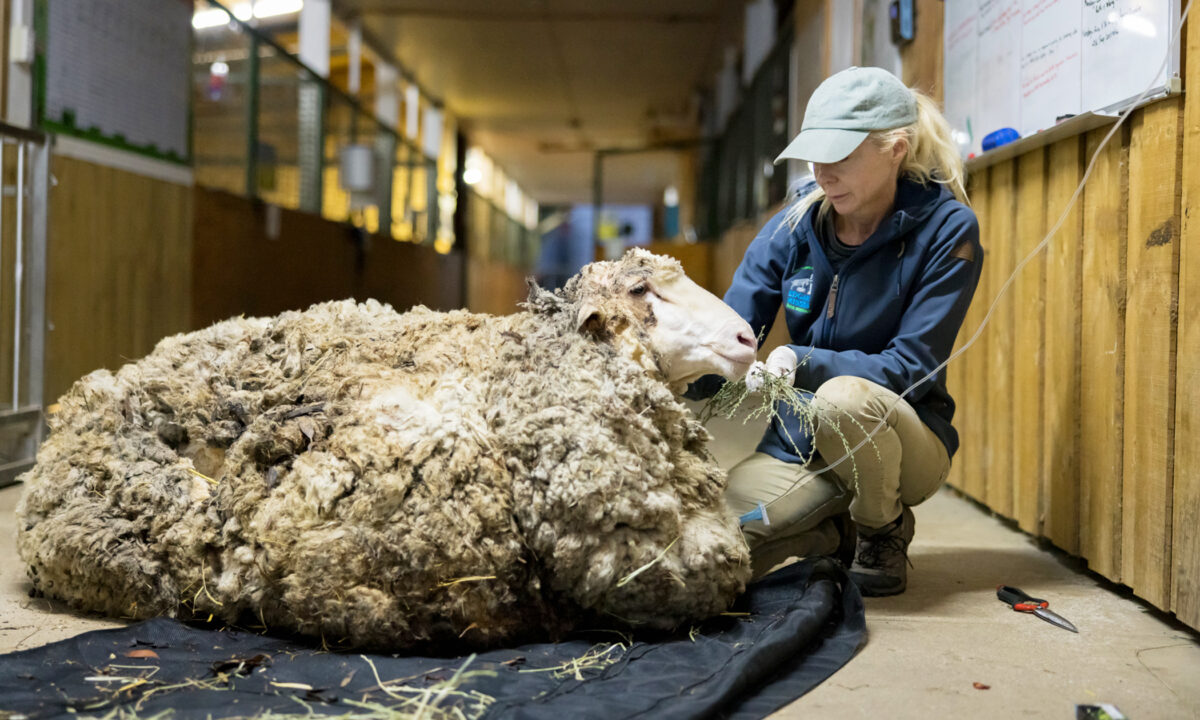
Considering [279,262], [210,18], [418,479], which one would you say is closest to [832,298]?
[418,479]

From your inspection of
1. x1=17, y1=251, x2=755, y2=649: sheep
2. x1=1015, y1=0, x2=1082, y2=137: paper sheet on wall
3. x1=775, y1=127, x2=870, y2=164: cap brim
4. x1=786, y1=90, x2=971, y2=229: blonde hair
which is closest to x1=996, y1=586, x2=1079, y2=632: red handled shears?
x1=17, y1=251, x2=755, y2=649: sheep

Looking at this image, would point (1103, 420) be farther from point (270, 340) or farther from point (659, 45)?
point (659, 45)

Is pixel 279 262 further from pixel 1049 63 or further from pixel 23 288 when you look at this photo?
pixel 1049 63

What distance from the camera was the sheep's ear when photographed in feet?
7.45

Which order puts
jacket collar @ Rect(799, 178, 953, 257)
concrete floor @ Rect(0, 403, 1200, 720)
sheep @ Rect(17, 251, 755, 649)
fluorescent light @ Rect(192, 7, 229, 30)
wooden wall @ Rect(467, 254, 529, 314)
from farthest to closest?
wooden wall @ Rect(467, 254, 529, 314), fluorescent light @ Rect(192, 7, 229, 30), jacket collar @ Rect(799, 178, 953, 257), sheep @ Rect(17, 251, 755, 649), concrete floor @ Rect(0, 403, 1200, 720)

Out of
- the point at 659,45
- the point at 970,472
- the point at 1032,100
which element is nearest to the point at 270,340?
the point at 1032,100

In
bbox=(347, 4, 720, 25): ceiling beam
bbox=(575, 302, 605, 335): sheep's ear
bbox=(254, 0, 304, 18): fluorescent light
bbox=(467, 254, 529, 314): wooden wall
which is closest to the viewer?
bbox=(575, 302, 605, 335): sheep's ear

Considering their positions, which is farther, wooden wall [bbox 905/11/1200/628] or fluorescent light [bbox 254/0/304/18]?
fluorescent light [bbox 254/0/304/18]

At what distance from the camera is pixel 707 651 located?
2.10 m

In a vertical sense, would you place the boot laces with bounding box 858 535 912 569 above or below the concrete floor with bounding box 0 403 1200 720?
above

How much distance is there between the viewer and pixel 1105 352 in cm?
282

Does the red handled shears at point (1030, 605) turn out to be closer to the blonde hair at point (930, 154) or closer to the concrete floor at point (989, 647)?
the concrete floor at point (989, 647)

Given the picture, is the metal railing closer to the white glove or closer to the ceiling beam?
the ceiling beam

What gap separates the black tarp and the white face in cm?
61
